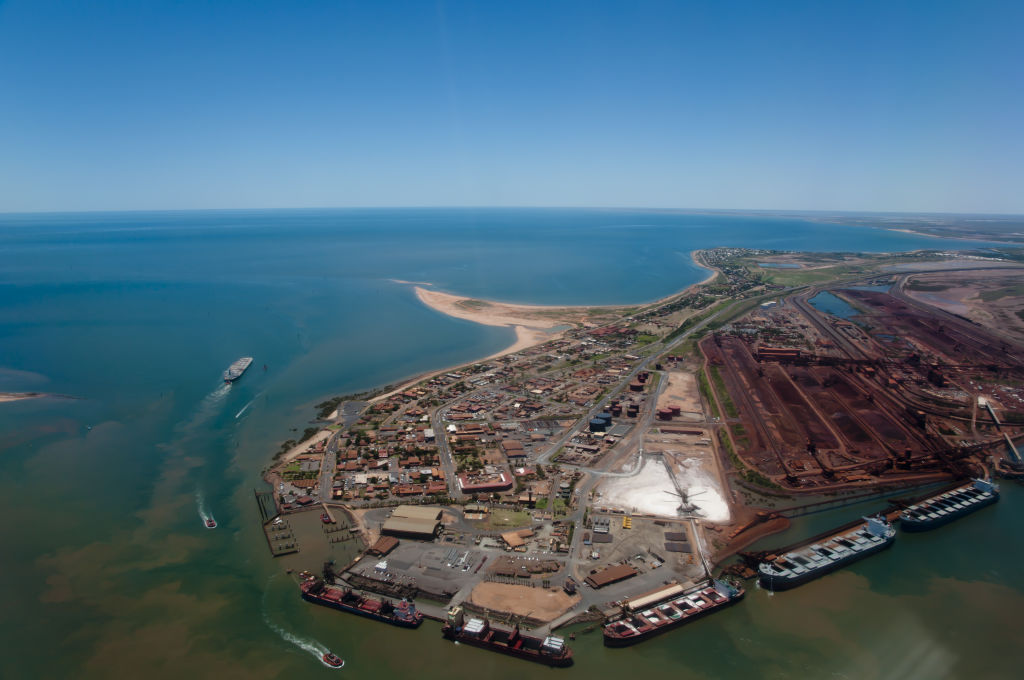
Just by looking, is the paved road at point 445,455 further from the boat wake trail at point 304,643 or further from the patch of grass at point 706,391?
the patch of grass at point 706,391

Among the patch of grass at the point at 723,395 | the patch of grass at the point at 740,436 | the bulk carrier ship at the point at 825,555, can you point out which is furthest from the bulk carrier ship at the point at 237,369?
the bulk carrier ship at the point at 825,555

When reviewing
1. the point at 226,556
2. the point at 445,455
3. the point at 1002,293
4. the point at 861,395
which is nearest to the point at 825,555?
the point at 445,455

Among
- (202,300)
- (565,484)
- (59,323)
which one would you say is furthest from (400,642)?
(202,300)

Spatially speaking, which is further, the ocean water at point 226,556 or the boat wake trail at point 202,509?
the boat wake trail at point 202,509

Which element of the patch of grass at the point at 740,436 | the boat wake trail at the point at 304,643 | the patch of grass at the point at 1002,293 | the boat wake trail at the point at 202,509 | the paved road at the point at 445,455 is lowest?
the boat wake trail at the point at 304,643

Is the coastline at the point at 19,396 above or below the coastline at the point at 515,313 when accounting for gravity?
below

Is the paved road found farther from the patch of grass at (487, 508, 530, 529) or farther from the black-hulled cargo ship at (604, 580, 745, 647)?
the black-hulled cargo ship at (604, 580, 745, 647)

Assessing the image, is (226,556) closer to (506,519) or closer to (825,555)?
(506,519)

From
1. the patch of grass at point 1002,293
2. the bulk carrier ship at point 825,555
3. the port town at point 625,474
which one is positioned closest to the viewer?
the port town at point 625,474

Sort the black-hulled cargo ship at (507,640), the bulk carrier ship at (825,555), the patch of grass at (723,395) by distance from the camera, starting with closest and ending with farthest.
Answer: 1. the black-hulled cargo ship at (507,640)
2. the bulk carrier ship at (825,555)
3. the patch of grass at (723,395)
